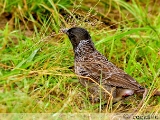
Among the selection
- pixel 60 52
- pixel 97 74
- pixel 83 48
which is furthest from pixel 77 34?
pixel 97 74

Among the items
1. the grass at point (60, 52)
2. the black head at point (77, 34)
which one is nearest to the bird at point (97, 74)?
the black head at point (77, 34)

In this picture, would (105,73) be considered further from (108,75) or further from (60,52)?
(60,52)

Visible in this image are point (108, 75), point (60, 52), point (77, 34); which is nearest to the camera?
point (108, 75)

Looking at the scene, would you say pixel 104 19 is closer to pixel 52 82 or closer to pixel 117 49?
pixel 117 49

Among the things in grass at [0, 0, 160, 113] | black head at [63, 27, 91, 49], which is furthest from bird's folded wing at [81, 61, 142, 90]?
black head at [63, 27, 91, 49]

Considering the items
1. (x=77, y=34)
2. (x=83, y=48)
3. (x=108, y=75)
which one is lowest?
(x=108, y=75)

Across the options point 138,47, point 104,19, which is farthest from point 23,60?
point 104,19

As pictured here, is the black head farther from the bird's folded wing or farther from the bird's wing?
the bird's folded wing
